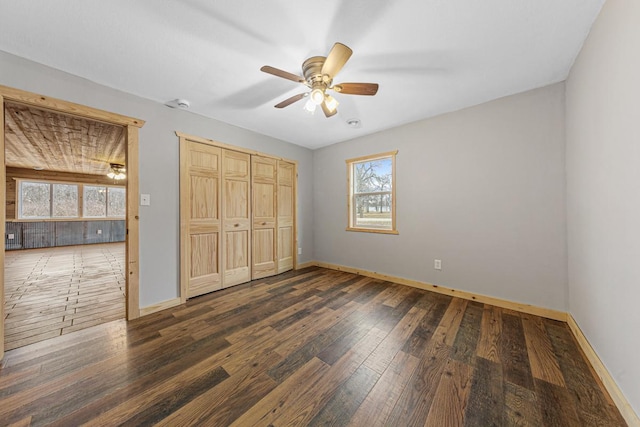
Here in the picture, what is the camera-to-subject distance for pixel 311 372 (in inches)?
61.9

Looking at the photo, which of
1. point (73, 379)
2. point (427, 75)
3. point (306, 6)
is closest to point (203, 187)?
point (73, 379)

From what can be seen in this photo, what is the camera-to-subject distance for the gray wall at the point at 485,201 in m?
2.35

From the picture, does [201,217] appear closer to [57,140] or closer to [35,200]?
[57,140]

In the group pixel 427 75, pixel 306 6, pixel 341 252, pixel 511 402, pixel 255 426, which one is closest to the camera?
pixel 255 426

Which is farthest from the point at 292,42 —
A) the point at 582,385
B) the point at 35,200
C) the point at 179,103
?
the point at 35,200

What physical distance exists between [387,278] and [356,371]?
2.15 metres

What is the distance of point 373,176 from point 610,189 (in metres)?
2.64

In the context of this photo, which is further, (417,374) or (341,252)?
(341,252)

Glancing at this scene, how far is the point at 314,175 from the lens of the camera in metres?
4.66

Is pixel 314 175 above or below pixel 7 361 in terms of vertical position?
above

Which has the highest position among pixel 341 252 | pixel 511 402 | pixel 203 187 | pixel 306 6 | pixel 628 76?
pixel 306 6

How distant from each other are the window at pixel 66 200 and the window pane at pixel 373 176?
628 centimetres

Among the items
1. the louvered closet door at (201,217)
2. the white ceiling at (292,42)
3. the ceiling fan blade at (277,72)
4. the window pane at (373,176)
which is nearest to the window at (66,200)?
the louvered closet door at (201,217)

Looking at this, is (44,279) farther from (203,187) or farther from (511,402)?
(511,402)
